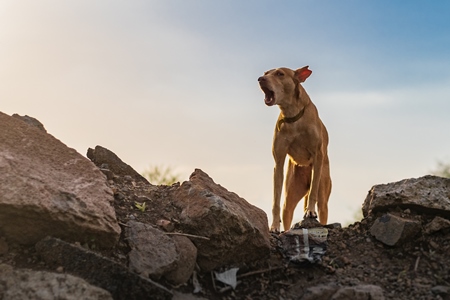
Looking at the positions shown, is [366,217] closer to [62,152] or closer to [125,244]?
[125,244]

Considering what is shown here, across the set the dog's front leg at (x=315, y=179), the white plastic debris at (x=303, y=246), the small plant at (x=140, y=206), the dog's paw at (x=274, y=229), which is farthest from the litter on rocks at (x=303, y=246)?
the small plant at (x=140, y=206)

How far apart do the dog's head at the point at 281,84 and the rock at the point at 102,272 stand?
355 centimetres

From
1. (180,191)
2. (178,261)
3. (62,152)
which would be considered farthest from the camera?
(180,191)

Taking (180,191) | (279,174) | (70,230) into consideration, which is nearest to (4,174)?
(70,230)

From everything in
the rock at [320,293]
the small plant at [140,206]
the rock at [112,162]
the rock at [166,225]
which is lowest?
the rock at [320,293]

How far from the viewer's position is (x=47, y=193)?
4840 millimetres

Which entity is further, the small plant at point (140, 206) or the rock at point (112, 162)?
the rock at point (112, 162)

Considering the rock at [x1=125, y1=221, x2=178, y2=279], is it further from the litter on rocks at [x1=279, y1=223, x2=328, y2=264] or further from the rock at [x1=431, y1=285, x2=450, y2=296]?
the rock at [x1=431, y1=285, x2=450, y2=296]

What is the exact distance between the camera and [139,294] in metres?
4.59

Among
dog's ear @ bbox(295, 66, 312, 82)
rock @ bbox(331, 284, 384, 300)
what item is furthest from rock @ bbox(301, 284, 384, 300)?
dog's ear @ bbox(295, 66, 312, 82)

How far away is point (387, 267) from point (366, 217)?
974mm

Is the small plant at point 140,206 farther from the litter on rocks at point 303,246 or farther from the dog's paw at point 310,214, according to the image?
the dog's paw at point 310,214

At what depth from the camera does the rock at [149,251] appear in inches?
198

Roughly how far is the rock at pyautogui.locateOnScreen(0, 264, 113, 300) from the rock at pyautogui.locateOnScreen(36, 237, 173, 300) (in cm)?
13
